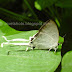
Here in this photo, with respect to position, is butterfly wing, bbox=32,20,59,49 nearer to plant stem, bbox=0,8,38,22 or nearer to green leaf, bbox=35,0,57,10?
green leaf, bbox=35,0,57,10

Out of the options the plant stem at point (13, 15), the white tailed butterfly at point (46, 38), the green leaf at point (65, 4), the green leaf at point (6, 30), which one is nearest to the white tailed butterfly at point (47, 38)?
the white tailed butterfly at point (46, 38)

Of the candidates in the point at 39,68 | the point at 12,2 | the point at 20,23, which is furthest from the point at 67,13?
the point at 12,2

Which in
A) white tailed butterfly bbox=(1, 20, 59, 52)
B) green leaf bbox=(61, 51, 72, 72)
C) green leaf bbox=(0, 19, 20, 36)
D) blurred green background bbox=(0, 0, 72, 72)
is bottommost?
green leaf bbox=(61, 51, 72, 72)

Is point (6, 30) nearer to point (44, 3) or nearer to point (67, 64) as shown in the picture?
point (67, 64)

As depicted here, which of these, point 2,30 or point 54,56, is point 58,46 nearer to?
point 54,56

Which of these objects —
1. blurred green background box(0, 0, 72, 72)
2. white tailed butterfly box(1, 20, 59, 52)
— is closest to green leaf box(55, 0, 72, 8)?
blurred green background box(0, 0, 72, 72)

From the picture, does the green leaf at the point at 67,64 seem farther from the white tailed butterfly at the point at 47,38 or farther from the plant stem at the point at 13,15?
the plant stem at the point at 13,15
